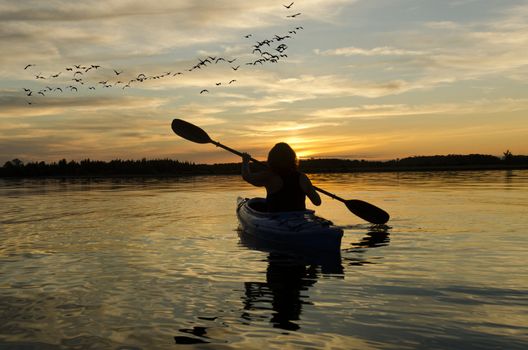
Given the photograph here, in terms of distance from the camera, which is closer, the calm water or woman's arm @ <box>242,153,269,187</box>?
the calm water

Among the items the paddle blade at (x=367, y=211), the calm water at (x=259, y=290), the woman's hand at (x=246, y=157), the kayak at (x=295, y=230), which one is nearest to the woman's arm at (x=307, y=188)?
the kayak at (x=295, y=230)

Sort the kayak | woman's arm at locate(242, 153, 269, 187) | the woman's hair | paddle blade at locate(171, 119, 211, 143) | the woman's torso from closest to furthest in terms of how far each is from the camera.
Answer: the kayak < the woman's hair < the woman's torso < woman's arm at locate(242, 153, 269, 187) < paddle blade at locate(171, 119, 211, 143)

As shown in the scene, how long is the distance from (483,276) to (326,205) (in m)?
15.0

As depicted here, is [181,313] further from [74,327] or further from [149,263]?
[149,263]

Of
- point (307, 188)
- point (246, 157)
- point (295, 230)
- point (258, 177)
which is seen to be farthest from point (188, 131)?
point (295, 230)

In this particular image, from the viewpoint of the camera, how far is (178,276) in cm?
877

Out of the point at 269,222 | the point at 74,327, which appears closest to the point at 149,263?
the point at 269,222

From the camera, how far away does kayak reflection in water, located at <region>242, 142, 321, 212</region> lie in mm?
11898

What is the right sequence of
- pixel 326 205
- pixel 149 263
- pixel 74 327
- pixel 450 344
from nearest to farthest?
pixel 450 344 < pixel 74 327 < pixel 149 263 < pixel 326 205

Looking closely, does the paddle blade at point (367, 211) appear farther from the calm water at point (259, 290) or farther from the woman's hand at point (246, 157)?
the woman's hand at point (246, 157)

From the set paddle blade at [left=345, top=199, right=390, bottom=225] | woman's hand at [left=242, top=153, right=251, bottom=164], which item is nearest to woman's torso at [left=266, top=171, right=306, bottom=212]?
woman's hand at [left=242, top=153, right=251, bottom=164]

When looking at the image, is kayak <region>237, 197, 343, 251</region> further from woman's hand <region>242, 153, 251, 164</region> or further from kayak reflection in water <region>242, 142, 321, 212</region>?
woman's hand <region>242, 153, 251, 164</region>

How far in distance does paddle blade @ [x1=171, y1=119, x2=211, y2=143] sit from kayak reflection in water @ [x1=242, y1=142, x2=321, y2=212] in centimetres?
499

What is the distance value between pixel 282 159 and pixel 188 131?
6075 millimetres
